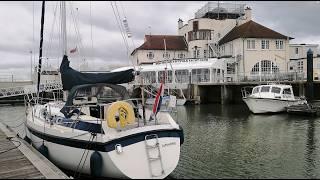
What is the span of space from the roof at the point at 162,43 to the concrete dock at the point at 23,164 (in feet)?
169

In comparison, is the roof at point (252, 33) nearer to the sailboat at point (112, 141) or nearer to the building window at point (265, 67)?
the building window at point (265, 67)

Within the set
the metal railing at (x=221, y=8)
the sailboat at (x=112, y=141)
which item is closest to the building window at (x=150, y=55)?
the metal railing at (x=221, y=8)

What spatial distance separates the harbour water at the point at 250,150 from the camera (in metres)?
12.9

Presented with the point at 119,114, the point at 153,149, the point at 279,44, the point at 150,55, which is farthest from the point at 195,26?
the point at 153,149

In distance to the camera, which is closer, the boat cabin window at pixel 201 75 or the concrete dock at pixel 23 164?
the concrete dock at pixel 23 164

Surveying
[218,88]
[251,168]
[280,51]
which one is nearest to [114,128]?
[251,168]

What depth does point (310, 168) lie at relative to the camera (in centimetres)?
1337

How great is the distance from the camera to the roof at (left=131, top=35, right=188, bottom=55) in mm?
66062

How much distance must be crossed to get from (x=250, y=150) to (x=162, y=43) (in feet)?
169

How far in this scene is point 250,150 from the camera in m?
16.6

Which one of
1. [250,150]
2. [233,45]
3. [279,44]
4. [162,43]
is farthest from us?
[162,43]

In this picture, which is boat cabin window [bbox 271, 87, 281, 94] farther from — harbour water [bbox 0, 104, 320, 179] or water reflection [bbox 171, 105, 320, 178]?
water reflection [bbox 171, 105, 320, 178]

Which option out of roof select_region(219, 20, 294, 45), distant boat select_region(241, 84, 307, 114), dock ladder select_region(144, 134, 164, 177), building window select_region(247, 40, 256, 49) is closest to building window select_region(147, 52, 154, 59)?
roof select_region(219, 20, 294, 45)

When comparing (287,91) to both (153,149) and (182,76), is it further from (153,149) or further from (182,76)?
(153,149)
